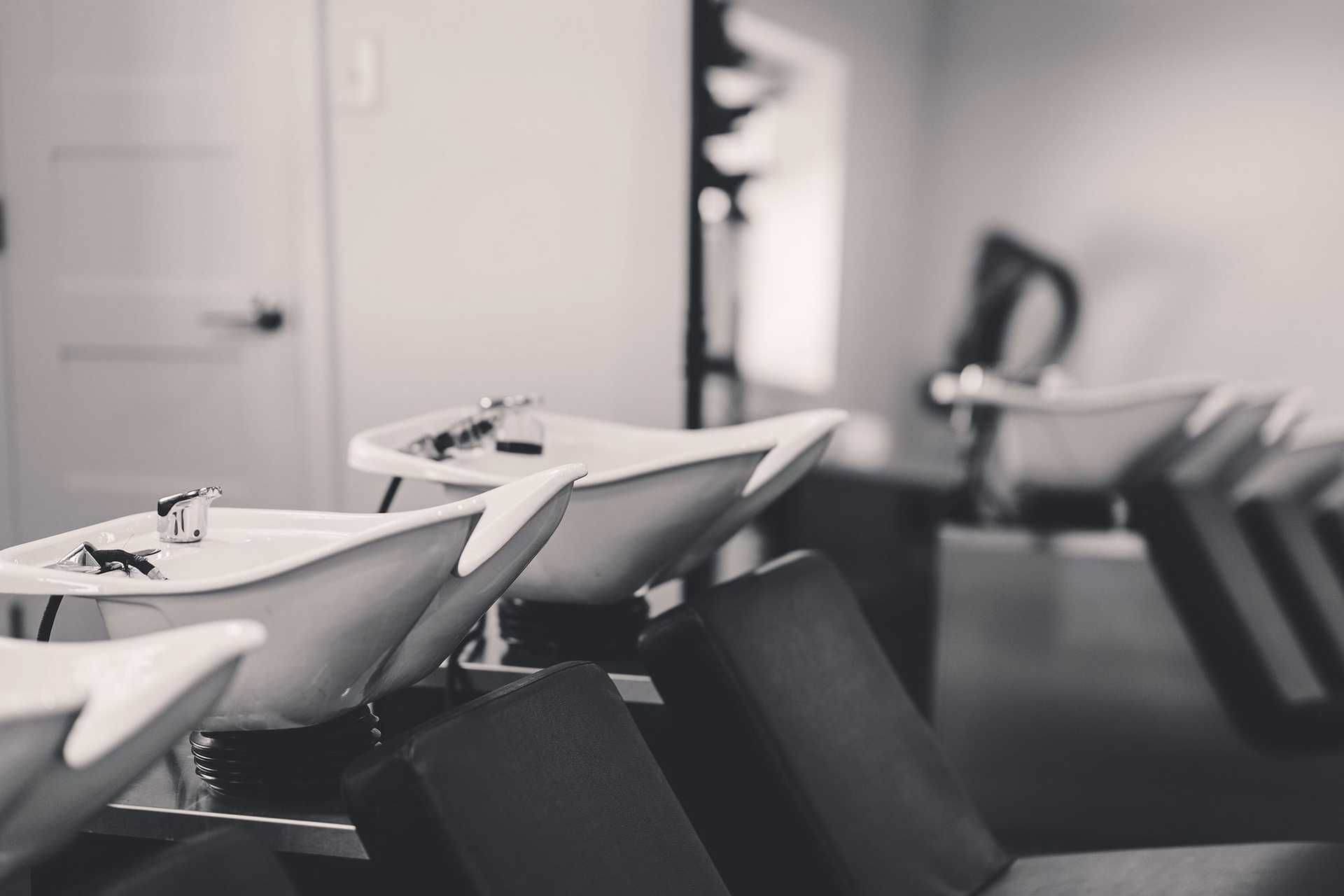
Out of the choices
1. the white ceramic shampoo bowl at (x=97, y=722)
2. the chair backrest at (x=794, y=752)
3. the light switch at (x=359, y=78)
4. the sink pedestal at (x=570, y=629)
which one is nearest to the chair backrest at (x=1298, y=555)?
the chair backrest at (x=794, y=752)

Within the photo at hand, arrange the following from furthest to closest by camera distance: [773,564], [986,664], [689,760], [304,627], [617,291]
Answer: [986,664], [617,291], [773,564], [689,760], [304,627]

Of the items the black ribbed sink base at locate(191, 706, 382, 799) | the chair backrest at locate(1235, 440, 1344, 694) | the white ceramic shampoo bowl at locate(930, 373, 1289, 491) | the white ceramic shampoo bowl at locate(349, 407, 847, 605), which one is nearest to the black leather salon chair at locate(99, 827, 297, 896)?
the black ribbed sink base at locate(191, 706, 382, 799)

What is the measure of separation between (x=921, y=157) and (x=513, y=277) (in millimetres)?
890

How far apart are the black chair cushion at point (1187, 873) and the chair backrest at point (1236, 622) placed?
717 millimetres

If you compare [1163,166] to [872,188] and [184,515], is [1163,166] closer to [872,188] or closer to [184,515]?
[872,188]

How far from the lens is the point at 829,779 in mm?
1110

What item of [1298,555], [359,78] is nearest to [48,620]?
[359,78]

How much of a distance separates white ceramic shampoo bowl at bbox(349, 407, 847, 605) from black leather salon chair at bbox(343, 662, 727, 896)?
0.81 feet

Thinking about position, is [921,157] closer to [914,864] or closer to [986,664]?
Result: [986,664]

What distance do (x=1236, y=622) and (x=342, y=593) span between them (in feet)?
5.58

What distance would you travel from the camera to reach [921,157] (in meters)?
2.58

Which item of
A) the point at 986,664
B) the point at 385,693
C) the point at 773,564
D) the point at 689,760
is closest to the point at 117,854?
the point at 385,693

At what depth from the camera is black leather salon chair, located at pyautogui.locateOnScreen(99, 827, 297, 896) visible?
0.59m

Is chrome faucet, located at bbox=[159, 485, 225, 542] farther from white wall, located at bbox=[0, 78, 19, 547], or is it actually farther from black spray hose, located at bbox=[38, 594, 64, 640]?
white wall, located at bbox=[0, 78, 19, 547]
